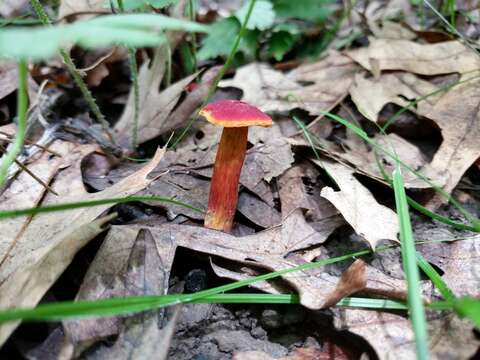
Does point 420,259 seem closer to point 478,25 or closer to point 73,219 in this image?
point 73,219

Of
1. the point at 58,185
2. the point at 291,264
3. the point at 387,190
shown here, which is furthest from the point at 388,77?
the point at 58,185

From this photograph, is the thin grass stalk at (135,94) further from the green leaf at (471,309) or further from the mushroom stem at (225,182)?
the green leaf at (471,309)

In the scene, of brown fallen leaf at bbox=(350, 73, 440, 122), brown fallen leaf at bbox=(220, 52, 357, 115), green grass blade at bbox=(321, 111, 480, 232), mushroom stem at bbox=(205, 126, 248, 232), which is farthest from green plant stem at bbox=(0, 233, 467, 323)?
brown fallen leaf at bbox=(220, 52, 357, 115)

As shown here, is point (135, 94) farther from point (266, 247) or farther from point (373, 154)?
point (373, 154)

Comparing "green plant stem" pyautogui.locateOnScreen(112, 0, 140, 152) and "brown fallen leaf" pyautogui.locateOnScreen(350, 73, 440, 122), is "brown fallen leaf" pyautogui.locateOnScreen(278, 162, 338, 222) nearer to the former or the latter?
"brown fallen leaf" pyautogui.locateOnScreen(350, 73, 440, 122)

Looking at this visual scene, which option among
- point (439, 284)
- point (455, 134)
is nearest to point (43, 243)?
point (439, 284)
